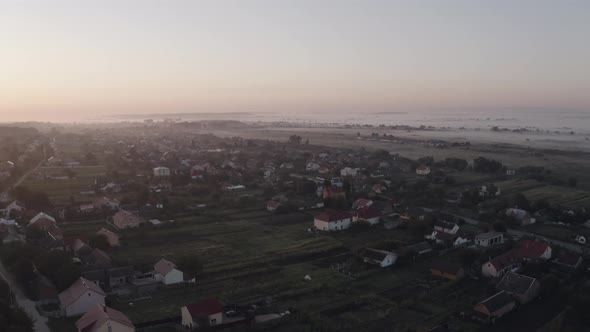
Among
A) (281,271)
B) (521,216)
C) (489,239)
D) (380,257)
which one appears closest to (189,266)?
(281,271)

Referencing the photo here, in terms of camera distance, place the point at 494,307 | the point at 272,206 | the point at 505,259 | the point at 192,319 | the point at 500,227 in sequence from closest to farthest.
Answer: the point at 192,319, the point at 494,307, the point at 505,259, the point at 500,227, the point at 272,206

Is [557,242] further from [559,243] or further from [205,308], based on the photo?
[205,308]

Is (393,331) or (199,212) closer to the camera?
(393,331)

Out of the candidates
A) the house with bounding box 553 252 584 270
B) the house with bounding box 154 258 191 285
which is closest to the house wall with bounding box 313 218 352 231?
the house with bounding box 154 258 191 285

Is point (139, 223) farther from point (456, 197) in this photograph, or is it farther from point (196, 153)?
point (196, 153)

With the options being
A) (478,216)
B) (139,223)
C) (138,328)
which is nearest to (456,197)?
(478,216)

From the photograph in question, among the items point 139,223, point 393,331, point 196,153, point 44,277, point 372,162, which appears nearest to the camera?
point 393,331

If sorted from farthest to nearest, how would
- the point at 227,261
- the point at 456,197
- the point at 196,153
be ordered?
1. the point at 196,153
2. the point at 456,197
3. the point at 227,261
